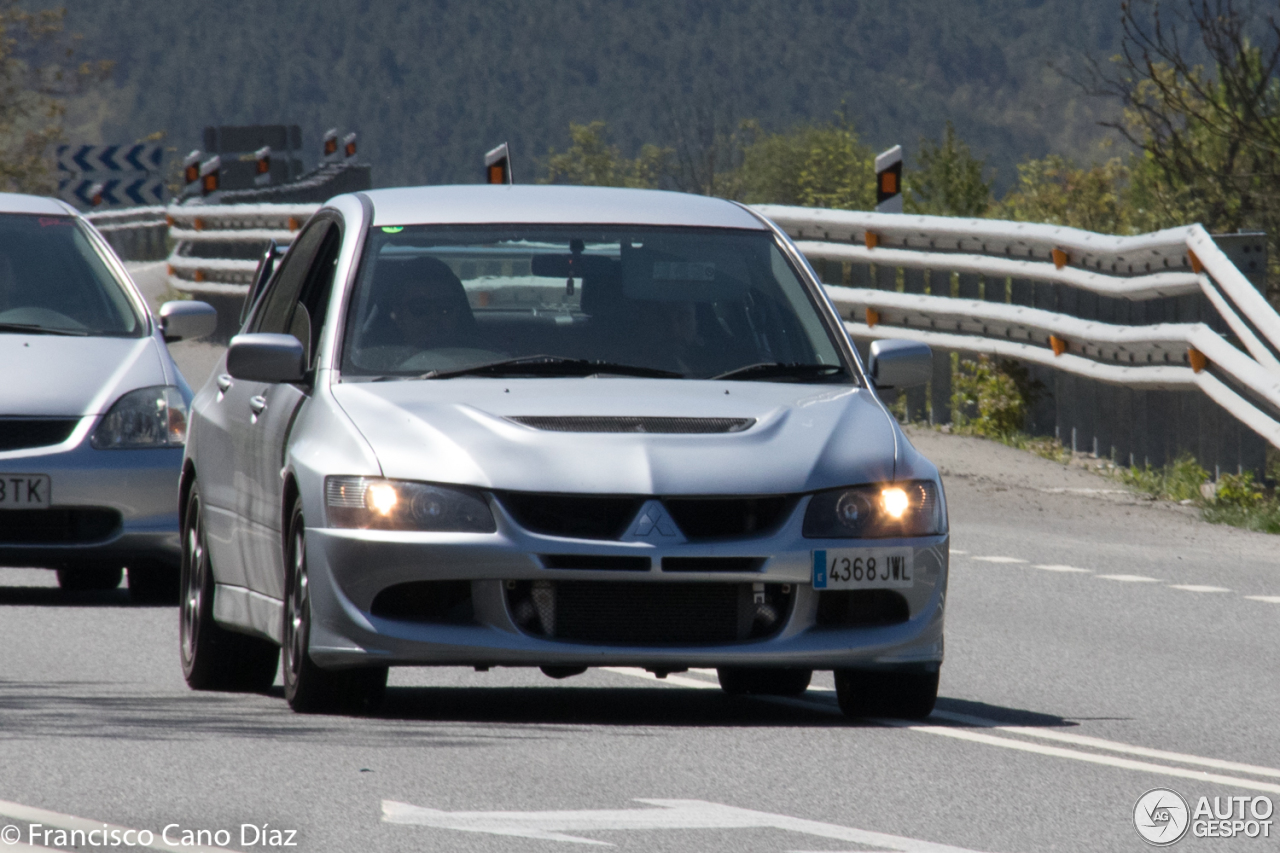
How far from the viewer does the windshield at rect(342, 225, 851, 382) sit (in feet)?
25.5

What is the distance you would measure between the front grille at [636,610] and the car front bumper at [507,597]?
0.06 feet

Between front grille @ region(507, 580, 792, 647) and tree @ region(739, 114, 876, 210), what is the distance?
47.4 meters

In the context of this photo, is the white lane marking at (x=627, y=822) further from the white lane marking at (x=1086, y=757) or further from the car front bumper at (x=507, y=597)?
the white lane marking at (x=1086, y=757)

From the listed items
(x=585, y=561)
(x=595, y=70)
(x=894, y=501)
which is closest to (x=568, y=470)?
(x=585, y=561)

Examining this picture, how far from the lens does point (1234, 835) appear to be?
5.91 m

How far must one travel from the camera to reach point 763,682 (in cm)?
838

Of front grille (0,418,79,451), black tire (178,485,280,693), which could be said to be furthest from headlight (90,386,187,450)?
black tire (178,485,280,693)

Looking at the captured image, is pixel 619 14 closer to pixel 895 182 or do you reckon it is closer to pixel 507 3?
pixel 507 3

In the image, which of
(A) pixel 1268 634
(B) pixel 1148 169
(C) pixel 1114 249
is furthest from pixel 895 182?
(A) pixel 1268 634

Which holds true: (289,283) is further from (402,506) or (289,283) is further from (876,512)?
(876,512)

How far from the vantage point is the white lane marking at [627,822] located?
5695 millimetres

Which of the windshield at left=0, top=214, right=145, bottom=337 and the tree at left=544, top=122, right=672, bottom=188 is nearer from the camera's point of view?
the windshield at left=0, top=214, right=145, bottom=337

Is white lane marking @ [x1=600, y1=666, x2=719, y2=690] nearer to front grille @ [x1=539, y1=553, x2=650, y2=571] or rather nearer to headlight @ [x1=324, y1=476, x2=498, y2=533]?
front grille @ [x1=539, y1=553, x2=650, y2=571]

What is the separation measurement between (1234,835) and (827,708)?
220 centimetres
